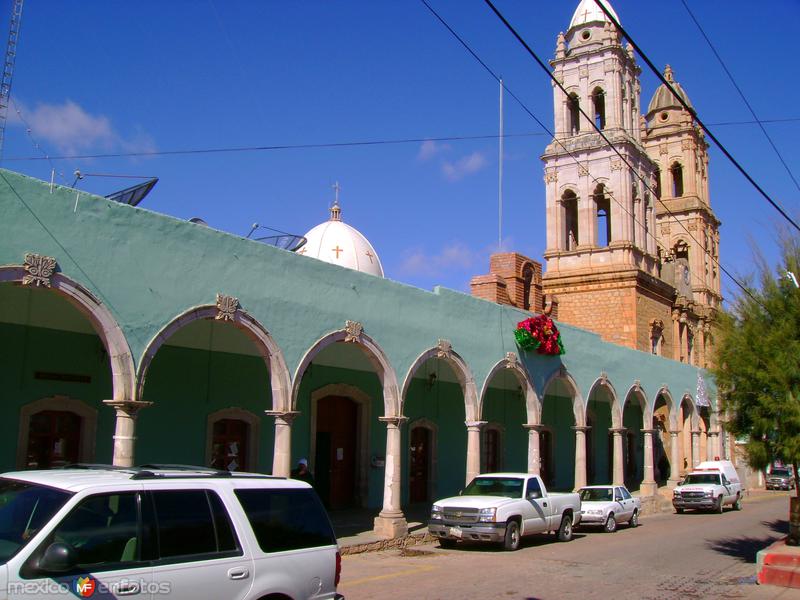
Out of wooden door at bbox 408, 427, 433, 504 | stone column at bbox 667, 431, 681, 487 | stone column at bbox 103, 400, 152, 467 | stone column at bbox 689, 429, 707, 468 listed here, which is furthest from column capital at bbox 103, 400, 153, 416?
stone column at bbox 689, 429, 707, 468

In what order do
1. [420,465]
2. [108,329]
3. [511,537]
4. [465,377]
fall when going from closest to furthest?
1. [108,329]
2. [511,537]
3. [465,377]
4. [420,465]

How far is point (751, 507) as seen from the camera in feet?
95.2

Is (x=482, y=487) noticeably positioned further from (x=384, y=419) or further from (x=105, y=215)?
(x=105, y=215)

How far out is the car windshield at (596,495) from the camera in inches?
796

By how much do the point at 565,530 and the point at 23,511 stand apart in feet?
46.3

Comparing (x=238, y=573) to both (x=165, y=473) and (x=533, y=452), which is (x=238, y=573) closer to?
(x=165, y=473)

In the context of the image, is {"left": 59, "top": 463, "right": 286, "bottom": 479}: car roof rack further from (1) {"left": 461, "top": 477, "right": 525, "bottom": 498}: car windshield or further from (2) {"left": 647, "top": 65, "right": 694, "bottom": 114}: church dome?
(2) {"left": 647, "top": 65, "right": 694, "bottom": 114}: church dome

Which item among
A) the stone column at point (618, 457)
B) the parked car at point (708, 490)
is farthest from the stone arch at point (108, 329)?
the parked car at point (708, 490)

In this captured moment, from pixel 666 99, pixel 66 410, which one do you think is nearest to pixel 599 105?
pixel 666 99

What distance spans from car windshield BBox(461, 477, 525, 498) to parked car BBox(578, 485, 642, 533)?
13.5ft

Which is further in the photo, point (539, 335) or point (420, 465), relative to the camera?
point (420, 465)

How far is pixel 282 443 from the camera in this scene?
1387cm

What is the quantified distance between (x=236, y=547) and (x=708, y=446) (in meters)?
34.1

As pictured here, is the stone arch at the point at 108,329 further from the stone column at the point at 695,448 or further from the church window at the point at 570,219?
the church window at the point at 570,219
